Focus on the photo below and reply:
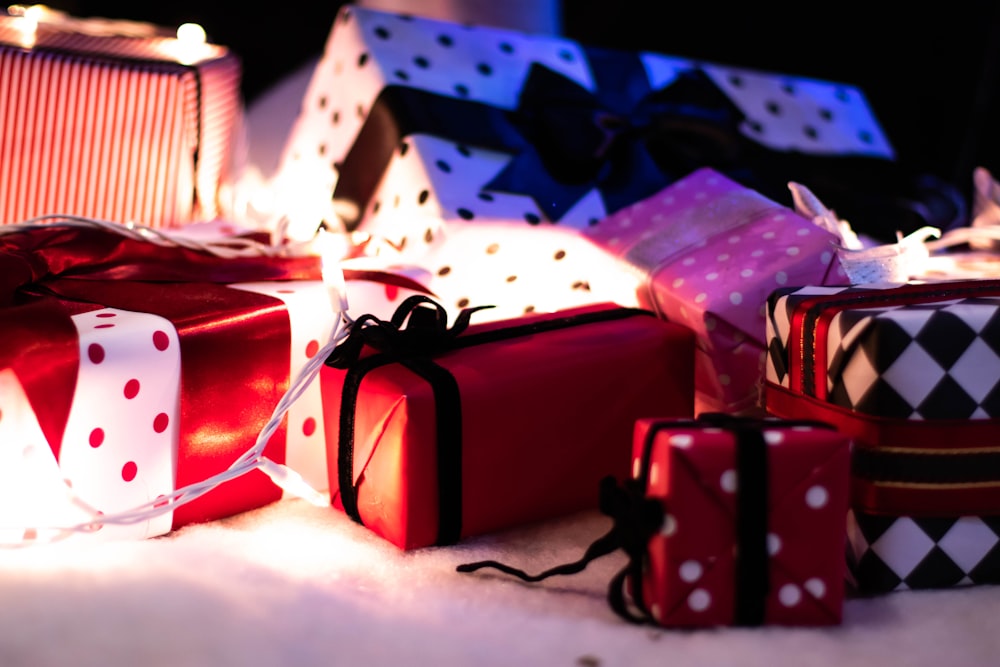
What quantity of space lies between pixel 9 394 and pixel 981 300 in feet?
2.88

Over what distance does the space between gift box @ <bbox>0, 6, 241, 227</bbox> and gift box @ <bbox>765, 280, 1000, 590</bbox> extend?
1.09 m

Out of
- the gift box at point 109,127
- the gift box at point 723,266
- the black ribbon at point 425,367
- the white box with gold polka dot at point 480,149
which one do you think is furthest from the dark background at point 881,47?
the black ribbon at point 425,367

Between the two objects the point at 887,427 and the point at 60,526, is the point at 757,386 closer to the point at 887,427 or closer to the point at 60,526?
the point at 887,427

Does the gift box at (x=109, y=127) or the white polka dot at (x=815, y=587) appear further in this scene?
the gift box at (x=109, y=127)

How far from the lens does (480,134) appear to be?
56.6 inches

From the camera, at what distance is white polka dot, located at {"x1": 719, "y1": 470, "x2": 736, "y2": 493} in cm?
74

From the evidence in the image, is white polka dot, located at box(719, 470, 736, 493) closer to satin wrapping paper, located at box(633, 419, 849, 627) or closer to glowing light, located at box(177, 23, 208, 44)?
satin wrapping paper, located at box(633, 419, 849, 627)

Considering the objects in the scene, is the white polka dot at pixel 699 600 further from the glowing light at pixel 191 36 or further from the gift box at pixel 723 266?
the glowing light at pixel 191 36

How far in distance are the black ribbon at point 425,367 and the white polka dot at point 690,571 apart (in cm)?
25

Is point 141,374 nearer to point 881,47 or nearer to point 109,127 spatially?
point 109,127

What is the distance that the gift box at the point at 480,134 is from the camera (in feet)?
4.52

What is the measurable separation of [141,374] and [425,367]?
268 millimetres

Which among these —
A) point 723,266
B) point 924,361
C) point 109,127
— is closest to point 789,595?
point 924,361

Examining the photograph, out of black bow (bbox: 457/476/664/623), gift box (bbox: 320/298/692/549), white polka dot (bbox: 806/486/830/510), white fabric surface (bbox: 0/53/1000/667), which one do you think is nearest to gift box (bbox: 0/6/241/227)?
gift box (bbox: 320/298/692/549)
